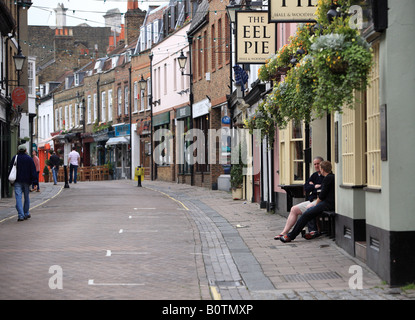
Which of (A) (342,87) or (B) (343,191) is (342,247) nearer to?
(B) (343,191)

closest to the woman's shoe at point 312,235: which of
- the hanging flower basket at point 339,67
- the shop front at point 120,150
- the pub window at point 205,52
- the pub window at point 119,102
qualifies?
the hanging flower basket at point 339,67

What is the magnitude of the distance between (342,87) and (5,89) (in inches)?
844

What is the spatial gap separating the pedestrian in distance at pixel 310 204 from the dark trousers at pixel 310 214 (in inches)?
9.2

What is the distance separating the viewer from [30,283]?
9.78m

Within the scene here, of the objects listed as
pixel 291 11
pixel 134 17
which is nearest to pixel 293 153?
pixel 291 11

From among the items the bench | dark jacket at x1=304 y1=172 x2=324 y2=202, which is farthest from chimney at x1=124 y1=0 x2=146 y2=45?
the bench

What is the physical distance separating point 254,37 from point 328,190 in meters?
7.94

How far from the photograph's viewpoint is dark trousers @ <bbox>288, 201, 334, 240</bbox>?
13656 mm

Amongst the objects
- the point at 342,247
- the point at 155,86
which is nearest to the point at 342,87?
the point at 342,247

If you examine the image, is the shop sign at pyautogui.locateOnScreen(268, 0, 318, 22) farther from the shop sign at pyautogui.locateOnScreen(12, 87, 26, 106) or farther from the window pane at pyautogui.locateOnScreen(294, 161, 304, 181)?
the shop sign at pyautogui.locateOnScreen(12, 87, 26, 106)

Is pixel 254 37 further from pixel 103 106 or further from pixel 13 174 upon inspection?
pixel 103 106

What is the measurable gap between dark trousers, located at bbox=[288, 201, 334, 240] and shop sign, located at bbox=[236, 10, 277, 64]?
7.60 metres

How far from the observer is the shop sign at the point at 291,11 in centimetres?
1397

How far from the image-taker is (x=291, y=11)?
14008mm
